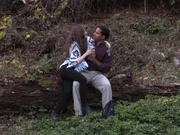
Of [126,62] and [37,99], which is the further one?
[126,62]

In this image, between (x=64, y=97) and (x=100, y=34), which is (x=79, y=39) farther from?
(x=64, y=97)

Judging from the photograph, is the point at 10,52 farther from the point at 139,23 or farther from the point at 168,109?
the point at 168,109

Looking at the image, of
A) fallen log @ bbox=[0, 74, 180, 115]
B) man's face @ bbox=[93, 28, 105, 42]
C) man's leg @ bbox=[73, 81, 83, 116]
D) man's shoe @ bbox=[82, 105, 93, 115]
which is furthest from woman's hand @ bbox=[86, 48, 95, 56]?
man's shoe @ bbox=[82, 105, 93, 115]

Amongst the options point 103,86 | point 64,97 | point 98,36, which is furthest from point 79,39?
point 64,97

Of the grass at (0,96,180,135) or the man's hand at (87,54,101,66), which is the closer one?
the grass at (0,96,180,135)

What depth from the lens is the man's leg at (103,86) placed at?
25.2 feet

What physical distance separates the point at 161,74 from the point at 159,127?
12.4 ft

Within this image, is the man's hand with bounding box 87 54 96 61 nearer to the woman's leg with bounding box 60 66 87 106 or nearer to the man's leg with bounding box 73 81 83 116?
the woman's leg with bounding box 60 66 87 106

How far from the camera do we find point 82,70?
7.92 metres

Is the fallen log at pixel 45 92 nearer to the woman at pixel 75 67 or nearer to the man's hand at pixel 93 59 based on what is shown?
the woman at pixel 75 67

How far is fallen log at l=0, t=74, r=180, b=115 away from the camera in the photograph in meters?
7.89

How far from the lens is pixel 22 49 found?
1234 centimetres

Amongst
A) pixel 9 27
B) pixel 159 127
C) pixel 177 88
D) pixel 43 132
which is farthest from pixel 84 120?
pixel 9 27

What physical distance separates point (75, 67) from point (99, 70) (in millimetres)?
449
